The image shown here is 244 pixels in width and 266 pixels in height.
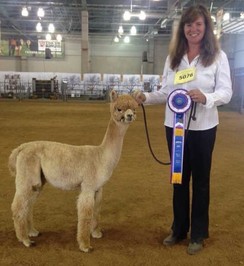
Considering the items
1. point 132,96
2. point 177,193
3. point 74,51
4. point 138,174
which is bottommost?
point 138,174

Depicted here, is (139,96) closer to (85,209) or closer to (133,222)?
(85,209)

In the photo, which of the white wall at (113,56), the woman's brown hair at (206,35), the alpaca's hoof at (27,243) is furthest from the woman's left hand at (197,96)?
the white wall at (113,56)

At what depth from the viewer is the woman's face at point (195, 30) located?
8.71 ft

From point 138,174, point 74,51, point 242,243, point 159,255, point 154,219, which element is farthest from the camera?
point 74,51

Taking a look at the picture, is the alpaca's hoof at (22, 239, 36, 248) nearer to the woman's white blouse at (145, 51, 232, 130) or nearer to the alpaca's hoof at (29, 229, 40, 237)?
the alpaca's hoof at (29, 229, 40, 237)

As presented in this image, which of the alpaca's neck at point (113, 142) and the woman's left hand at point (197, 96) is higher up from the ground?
the woman's left hand at point (197, 96)

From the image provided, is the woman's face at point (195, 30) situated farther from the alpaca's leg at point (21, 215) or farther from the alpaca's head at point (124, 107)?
the alpaca's leg at point (21, 215)

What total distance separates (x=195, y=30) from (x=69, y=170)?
1555 millimetres

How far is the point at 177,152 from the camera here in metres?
2.86

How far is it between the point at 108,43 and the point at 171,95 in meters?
33.1

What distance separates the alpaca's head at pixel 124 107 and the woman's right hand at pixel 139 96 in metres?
0.07

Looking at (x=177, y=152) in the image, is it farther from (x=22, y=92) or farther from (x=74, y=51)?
(x=74, y=51)

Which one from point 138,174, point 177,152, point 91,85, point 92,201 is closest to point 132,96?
point 177,152

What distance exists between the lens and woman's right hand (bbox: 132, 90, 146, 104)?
2.78m
